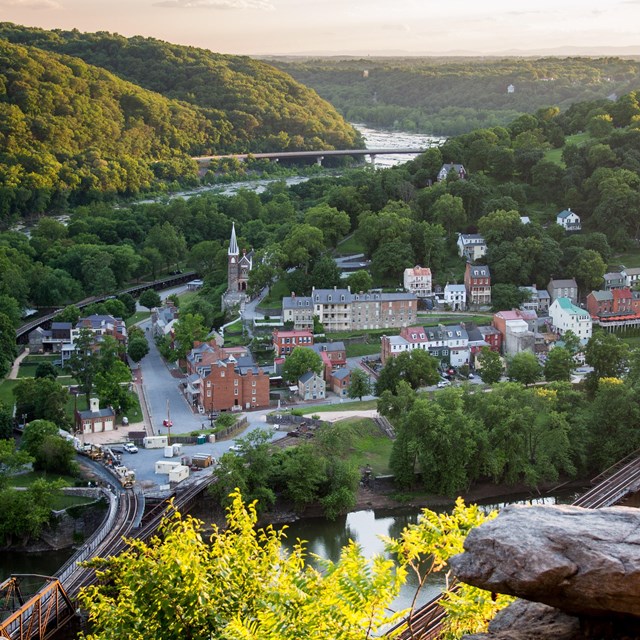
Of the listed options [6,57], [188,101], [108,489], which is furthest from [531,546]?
Answer: [188,101]

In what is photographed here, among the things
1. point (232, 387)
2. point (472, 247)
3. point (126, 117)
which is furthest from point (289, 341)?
point (126, 117)

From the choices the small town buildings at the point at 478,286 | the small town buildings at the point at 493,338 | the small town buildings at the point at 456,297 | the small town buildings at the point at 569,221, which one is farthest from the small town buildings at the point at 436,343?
the small town buildings at the point at 569,221

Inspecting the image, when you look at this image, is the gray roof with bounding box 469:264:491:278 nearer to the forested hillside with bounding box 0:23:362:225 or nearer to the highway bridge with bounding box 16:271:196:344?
the highway bridge with bounding box 16:271:196:344

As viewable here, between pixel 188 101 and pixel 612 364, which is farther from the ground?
pixel 188 101

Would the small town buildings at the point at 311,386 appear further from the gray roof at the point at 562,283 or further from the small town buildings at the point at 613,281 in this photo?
the small town buildings at the point at 613,281

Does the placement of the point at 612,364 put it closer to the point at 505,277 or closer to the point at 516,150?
the point at 505,277

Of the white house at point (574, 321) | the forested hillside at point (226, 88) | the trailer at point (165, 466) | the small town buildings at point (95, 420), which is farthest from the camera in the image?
the forested hillside at point (226, 88)
